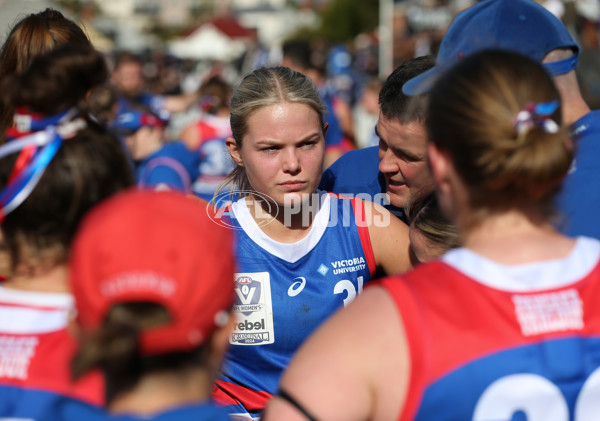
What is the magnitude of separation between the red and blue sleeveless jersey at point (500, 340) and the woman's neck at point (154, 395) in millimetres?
522

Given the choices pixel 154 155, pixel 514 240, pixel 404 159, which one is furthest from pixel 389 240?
pixel 154 155

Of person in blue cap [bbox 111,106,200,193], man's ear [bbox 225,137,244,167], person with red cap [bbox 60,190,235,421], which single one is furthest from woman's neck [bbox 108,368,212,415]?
person in blue cap [bbox 111,106,200,193]

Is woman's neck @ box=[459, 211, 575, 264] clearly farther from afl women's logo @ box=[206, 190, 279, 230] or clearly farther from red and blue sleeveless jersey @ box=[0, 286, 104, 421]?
afl women's logo @ box=[206, 190, 279, 230]

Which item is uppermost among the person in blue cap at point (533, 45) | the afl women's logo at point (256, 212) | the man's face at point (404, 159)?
the person in blue cap at point (533, 45)

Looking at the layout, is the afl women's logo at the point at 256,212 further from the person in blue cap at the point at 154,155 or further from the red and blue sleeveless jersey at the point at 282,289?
the person in blue cap at the point at 154,155

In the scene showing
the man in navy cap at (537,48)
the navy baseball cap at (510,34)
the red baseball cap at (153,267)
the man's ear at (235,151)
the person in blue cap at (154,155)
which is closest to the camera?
the red baseball cap at (153,267)

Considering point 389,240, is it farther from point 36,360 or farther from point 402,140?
point 36,360

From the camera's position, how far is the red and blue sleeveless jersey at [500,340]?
63.7 inches

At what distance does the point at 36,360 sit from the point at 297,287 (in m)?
1.46

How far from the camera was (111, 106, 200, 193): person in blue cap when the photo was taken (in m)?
7.17

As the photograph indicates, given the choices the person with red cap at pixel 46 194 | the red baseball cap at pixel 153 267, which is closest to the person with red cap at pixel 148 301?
the red baseball cap at pixel 153 267

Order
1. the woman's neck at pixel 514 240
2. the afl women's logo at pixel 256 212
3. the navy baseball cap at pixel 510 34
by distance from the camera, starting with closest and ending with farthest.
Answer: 1. the woman's neck at pixel 514 240
2. the navy baseball cap at pixel 510 34
3. the afl women's logo at pixel 256 212

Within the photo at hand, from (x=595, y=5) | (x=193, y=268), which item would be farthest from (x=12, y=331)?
(x=595, y=5)

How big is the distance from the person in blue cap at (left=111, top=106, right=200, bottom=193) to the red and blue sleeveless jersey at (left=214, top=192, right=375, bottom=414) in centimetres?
407
